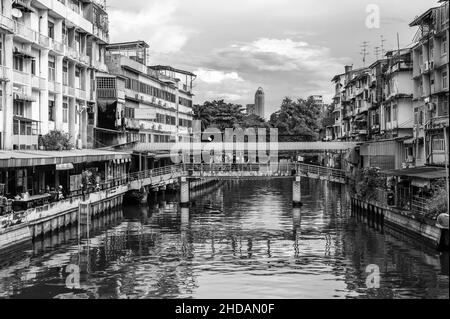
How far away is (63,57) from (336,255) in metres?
39.1

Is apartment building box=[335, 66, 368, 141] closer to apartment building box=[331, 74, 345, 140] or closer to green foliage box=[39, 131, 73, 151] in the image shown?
apartment building box=[331, 74, 345, 140]

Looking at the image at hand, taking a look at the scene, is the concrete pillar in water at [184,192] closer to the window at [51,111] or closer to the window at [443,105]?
the window at [51,111]

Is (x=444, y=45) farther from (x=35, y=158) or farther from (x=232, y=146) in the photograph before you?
(x=232, y=146)

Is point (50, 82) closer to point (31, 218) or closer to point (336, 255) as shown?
point (31, 218)

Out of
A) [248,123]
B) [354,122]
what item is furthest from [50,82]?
[248,123]

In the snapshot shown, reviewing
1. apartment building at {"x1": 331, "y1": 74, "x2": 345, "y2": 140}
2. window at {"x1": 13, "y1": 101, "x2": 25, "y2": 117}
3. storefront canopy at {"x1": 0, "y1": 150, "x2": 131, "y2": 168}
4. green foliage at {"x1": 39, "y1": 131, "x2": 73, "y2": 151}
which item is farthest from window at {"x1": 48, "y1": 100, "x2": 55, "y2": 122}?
apartment building at {"x1": 331, "y1": 74, "x2": 345, "y2": 140}

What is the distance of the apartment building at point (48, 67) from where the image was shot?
174 feet

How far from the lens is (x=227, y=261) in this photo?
3834 centimetres

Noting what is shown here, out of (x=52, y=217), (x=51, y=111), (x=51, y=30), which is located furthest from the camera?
(x=51, y=30)

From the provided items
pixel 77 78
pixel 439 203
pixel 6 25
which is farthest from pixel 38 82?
pixel 439 203

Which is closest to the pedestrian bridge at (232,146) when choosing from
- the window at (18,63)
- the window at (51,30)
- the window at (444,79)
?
the window at (51,30)

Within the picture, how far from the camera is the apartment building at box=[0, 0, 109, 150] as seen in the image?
174 ft

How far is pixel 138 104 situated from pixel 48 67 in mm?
28371

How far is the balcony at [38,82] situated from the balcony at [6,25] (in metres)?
6.83
